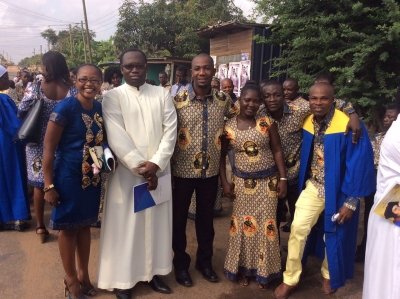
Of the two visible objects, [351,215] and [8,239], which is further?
[8,239]

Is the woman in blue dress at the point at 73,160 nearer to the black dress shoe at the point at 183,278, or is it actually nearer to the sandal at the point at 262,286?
the black dress shoe at the point at 183,278

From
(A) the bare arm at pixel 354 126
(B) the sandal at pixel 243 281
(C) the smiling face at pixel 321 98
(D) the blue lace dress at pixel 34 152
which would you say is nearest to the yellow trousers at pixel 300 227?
(B) the sandal at pixel 243 281

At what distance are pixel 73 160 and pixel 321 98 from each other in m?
1.96

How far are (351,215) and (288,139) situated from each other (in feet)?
2.78

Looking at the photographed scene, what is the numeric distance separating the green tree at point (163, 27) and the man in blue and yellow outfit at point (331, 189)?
14.1 metres

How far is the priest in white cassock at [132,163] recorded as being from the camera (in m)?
2.61

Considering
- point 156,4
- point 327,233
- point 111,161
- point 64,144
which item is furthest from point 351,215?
point 156,4

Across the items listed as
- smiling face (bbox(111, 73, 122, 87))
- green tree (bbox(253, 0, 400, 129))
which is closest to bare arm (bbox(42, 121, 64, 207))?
smiling face (bbox(111, 73, 122, 87))

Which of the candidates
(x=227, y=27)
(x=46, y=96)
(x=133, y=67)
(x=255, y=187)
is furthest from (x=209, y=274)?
(x=227, y=27)

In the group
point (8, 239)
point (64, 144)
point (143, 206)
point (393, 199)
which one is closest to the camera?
point (393, 199)

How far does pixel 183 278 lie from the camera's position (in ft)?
10.1

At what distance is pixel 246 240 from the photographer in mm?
2994

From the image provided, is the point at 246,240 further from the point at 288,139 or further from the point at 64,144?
the point at 64,144

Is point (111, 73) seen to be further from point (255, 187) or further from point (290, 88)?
point (255, 187)
